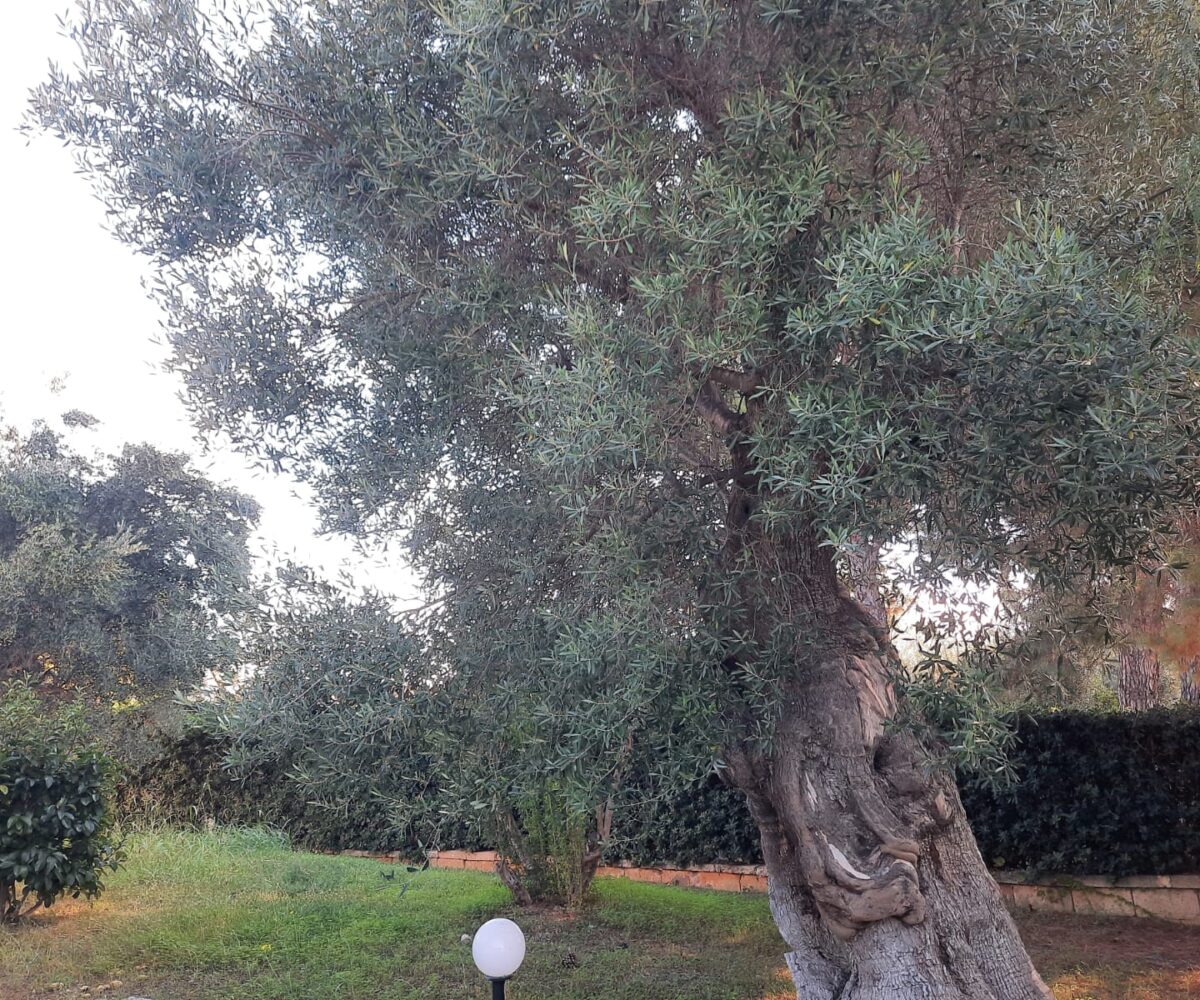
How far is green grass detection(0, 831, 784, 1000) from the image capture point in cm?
655

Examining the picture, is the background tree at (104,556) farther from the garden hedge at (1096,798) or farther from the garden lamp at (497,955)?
the garden lamp at (497,955)

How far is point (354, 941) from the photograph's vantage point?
25.6ft

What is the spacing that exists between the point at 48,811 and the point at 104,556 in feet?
21.5

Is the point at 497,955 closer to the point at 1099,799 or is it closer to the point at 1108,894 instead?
the point at 1099,799

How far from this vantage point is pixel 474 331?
5012 mm

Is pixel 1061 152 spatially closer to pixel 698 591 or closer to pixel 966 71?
pixel 966 71

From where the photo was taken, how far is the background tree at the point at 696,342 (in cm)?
378

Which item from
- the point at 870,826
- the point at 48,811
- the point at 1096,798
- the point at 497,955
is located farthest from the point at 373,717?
the point at 1096,798

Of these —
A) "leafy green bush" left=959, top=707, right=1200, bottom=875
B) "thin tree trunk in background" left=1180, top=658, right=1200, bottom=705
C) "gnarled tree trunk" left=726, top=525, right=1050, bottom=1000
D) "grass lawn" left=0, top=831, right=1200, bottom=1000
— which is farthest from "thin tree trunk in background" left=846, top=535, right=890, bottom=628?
"thin tree trunk in background" left=1180, top=658, right=1200, bottom=705

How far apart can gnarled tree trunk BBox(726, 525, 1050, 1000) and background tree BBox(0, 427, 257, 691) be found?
998cm

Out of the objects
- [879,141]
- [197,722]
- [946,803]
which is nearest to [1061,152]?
[879,141]

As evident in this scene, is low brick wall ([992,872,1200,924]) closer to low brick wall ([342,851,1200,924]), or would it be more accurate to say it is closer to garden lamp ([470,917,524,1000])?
low brick wall ([342,851,1200,924])

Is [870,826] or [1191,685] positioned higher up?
[1191,685]

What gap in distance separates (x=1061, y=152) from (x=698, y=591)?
3304mm
